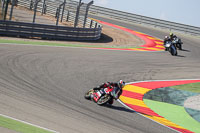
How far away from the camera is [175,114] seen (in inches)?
429

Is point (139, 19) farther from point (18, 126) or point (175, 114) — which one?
point (18, 126)

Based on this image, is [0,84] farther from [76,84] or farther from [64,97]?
[76,84]

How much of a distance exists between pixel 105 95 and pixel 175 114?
271 cm

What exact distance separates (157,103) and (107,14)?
3529cm

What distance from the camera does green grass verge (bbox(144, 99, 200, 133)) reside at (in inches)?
394

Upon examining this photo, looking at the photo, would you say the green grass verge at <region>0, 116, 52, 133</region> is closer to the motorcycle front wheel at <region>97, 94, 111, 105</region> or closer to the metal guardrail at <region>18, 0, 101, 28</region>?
the motorcycle front wheel at <region>97, 94, 111, 105</region>

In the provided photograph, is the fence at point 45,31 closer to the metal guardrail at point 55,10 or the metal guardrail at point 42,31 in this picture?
the metal guardrail at point 42,31

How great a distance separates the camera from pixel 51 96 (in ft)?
31.0

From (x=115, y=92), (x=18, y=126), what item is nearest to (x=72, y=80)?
(x=115, y=92)

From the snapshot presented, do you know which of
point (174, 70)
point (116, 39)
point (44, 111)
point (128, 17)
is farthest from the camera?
point (128, 17)

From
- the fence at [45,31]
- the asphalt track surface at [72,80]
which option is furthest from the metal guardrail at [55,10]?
the asphalt track surface at [72,80]

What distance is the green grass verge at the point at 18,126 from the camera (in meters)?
6.22

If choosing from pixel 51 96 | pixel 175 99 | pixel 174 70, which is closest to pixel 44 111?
pixel 51 96

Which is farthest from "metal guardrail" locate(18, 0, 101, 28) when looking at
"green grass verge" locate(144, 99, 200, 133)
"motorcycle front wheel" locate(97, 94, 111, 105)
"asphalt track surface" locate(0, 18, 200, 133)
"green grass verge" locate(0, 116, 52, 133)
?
"green grass verge" locate(0, 116, 52, 133)
